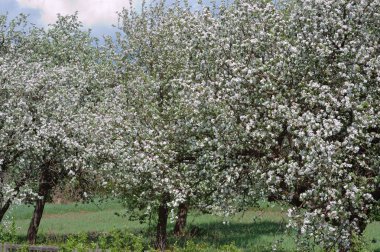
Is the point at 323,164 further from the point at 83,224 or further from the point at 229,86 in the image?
the point at 83,224

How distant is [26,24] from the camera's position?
3319 cm

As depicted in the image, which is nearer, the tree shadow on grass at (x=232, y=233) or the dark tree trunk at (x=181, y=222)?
the tree shadow on grass at (x=232, y=233)

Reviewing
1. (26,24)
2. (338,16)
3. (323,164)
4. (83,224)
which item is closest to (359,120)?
(323,164)

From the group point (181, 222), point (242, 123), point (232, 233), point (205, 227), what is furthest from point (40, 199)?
point (242, 123)

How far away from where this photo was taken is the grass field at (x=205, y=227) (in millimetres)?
26781

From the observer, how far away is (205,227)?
35656 mm

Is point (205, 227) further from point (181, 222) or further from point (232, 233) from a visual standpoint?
point (181, 222)

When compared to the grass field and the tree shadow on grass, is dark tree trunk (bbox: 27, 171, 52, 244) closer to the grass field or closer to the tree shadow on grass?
the grass field

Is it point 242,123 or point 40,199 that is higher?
point 242,123

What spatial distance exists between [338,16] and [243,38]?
3.05 m

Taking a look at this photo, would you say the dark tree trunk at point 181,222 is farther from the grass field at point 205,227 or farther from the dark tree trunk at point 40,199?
the dark tree trunk at point 40,199

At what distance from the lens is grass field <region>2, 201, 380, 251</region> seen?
26781 mm

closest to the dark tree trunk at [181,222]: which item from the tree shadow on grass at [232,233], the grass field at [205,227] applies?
the tree shadow on grass at [232,233]

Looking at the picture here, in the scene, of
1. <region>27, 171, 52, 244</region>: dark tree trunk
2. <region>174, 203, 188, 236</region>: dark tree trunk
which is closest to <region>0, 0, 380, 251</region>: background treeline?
<region>27, 171, 52, 244</region>: dark tree trunk
